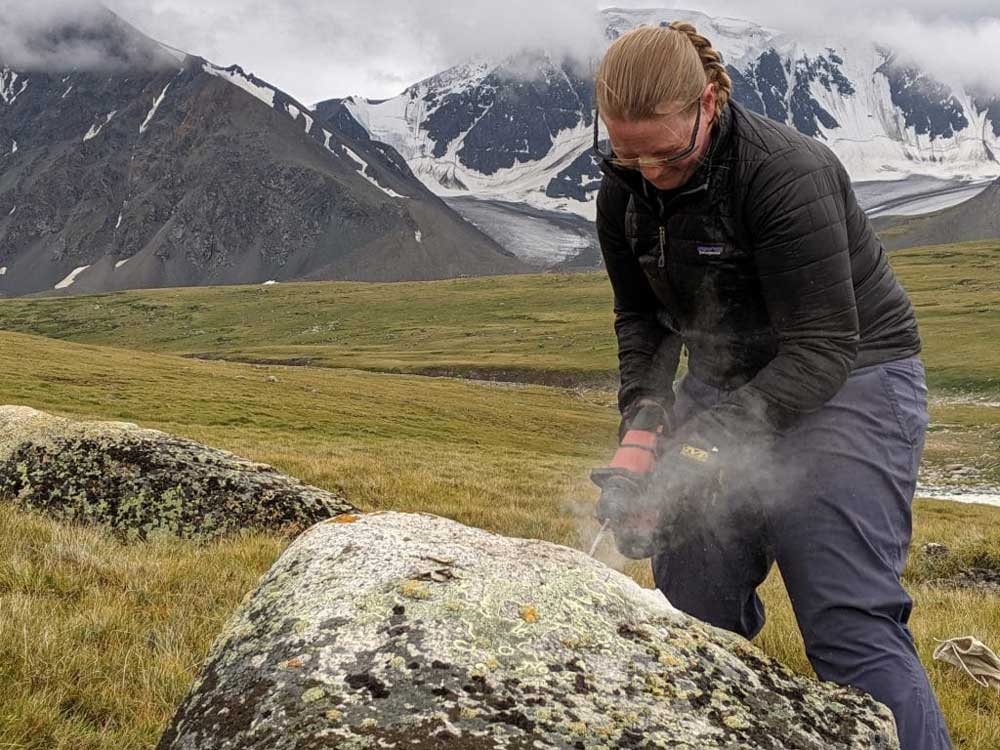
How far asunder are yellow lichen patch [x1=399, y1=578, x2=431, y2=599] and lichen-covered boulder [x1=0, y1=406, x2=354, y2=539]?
6.46 meters

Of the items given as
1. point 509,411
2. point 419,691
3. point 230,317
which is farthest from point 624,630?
point 230,317

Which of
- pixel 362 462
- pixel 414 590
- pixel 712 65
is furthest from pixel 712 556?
pixel 362 462

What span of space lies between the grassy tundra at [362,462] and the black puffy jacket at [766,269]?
8.13 ft

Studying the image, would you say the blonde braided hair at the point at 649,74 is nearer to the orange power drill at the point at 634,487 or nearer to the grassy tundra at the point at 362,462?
the orange power drill at the point at 634,487

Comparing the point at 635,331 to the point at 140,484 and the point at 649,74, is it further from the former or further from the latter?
the point at 140,484

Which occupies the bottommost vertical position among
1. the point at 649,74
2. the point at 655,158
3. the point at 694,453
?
the point at 694,453

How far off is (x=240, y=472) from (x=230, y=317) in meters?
181

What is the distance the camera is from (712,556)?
17.2 feet

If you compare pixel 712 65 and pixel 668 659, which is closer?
pixel 668 659

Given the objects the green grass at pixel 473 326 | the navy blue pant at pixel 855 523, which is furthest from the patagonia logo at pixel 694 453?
the green grass at pixel 473 326

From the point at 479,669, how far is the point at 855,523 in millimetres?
2326

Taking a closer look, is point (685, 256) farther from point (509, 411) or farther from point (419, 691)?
point (509, 411)

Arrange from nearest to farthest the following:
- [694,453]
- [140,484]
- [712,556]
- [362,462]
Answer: [694,453] → [712,556] → [140,484] → [362,462]

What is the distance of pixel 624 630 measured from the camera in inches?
142
